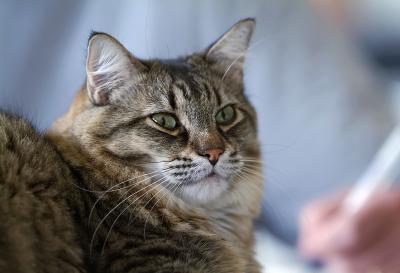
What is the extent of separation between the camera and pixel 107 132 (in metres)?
1.23

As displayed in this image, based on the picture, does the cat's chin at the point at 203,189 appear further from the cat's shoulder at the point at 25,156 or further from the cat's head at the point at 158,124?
the cat's shoulder at the point at 25,156

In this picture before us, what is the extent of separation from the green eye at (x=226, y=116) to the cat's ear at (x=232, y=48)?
12cm

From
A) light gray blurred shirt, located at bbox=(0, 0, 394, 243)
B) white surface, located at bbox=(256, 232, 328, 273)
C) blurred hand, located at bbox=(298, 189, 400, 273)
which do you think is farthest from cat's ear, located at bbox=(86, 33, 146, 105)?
blurred hand, located at bbox=(298, 189, 400, 273)

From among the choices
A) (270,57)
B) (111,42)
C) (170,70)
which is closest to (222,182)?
(170,70)

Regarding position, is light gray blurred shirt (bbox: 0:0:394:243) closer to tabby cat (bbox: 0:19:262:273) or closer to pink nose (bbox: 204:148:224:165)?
tabby cat (bbox: 0:19:262:273)

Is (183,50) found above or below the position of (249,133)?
above

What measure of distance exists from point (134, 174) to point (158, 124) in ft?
0.42

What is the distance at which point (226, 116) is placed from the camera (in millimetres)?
1359

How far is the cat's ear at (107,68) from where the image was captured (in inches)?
45.7

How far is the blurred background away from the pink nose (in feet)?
1.97

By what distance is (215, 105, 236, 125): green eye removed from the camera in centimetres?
133

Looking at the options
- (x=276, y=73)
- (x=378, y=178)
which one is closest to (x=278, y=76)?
(x=276, y=73)

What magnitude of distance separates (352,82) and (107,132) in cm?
148

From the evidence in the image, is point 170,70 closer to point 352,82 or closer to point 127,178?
point 127,178
